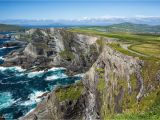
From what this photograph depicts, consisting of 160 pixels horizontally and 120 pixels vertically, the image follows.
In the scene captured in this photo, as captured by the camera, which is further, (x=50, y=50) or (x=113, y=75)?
(x=50, y=50)

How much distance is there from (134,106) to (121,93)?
10.3 metres

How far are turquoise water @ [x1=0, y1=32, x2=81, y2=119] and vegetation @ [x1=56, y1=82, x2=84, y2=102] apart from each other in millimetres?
18775

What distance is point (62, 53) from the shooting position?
176625 millimetres

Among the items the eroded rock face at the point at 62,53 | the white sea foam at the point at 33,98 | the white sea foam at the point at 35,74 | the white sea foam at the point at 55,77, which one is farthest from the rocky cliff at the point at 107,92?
the eroded rock face at the point at 62,53

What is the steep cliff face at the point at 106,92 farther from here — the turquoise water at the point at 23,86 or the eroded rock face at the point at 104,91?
the turquoise water at the point at 23,86

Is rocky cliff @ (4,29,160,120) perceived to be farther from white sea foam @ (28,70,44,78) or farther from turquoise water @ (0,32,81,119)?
white sea foam @ (28,70,44,78)

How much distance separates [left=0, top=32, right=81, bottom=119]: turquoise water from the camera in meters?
104

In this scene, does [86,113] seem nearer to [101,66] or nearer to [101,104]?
[101,104]

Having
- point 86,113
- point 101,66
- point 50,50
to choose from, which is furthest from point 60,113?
point 50,50

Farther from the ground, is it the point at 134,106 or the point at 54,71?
the point at 134,106

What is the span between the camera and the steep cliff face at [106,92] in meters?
61.4

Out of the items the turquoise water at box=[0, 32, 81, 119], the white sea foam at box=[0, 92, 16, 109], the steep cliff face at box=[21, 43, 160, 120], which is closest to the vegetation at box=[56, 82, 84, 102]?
the steep cliff face at box=[21, 43, 160, 120]

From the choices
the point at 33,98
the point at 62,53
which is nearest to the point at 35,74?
the point at 62,53

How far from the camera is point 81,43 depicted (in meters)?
167
